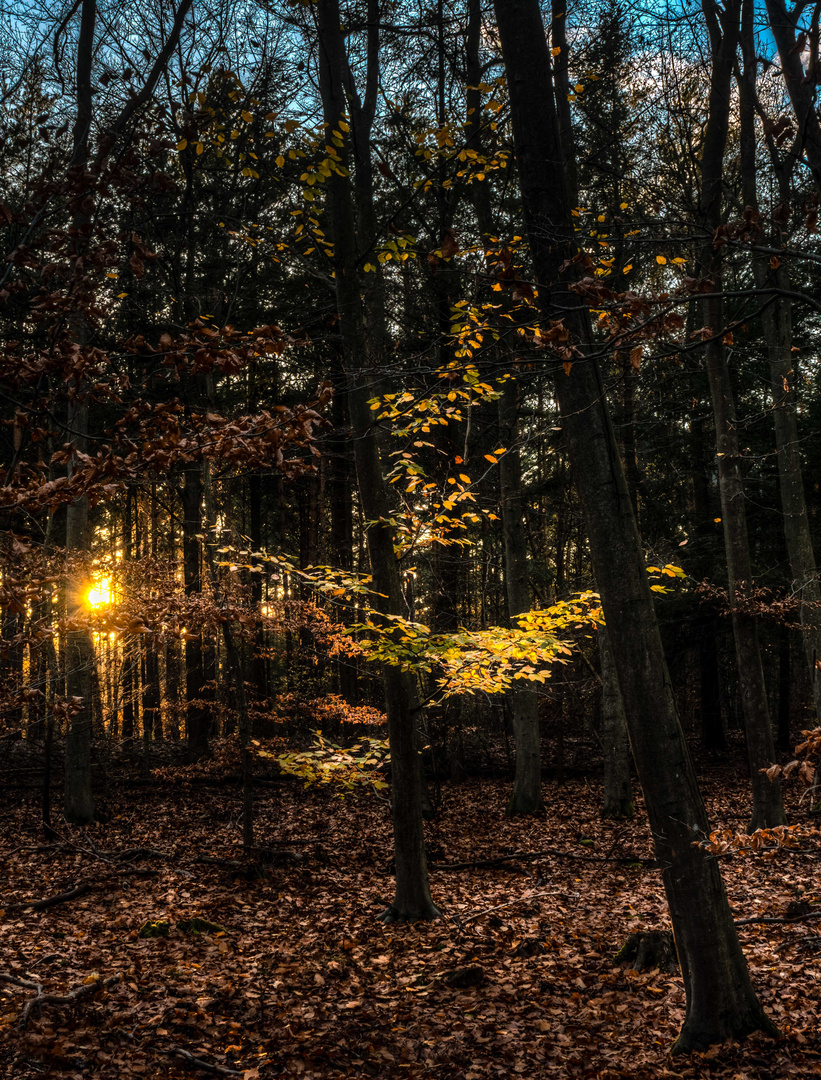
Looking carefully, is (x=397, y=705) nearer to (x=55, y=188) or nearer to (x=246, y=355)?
(x=246, y=355)

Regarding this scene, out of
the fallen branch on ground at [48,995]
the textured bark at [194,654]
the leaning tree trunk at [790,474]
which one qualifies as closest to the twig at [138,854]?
the fallen branch on ground at [48,995]

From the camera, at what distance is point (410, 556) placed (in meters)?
8.02

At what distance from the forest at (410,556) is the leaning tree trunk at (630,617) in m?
0.02

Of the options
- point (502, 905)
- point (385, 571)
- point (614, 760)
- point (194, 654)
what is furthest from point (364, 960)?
point (194, 654)

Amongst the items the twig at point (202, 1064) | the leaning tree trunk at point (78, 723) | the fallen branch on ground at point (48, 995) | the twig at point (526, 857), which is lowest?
the twig at point (526, 857)

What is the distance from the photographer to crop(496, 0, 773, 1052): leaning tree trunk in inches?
151

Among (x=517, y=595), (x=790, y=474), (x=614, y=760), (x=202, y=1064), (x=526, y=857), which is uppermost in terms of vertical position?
(x=790, y=474)

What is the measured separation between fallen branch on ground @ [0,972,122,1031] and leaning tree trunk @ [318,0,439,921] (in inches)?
107

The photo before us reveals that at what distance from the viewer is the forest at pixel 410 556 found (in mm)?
3887

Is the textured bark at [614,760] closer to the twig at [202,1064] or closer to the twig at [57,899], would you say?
the twig at [57,899]

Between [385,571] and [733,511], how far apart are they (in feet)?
16.3

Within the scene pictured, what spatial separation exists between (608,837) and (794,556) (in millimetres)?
4976

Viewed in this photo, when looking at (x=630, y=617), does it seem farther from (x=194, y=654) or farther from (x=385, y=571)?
(x=194, y=654)

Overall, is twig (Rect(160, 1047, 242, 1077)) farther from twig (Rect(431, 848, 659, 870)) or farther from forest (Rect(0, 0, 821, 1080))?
twig (Rect(431, 848, 659, 870))
